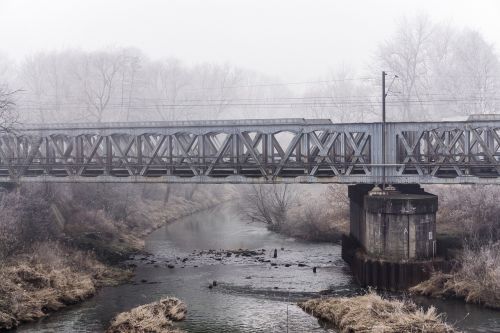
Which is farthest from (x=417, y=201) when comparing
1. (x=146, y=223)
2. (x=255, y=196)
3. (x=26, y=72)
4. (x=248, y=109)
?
(x=248, y=109)

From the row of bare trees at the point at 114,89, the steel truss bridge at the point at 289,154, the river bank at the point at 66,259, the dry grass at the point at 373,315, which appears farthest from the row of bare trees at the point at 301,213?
the row of bare trees at the point at 114,89

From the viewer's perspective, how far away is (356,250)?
35.0 meters

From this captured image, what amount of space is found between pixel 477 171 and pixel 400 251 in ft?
30.4

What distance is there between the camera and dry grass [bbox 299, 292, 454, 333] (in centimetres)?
2261

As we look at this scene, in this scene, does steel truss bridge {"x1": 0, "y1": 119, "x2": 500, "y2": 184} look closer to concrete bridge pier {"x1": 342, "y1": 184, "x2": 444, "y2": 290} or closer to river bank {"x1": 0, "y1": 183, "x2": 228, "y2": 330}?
concrete bridge pier {"x1": 342, "y1": 184, "x2": 444, "y2": 290}

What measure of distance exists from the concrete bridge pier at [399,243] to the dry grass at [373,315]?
355cm

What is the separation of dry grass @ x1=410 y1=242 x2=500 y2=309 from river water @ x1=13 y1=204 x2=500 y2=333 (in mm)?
866

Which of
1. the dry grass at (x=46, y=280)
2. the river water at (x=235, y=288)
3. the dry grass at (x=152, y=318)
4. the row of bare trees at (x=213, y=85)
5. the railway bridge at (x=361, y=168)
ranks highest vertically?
the row of bare trees at (x=213, y=85)

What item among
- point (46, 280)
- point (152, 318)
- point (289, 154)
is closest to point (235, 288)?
point (152, 318)

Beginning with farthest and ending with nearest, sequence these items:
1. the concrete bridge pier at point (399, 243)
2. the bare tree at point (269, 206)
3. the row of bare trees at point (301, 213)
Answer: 1. the bare tree at point (269, 206)
2. the row of bare trees at point (301, 213)
3. the concrete bridge pier at point (399, 243)

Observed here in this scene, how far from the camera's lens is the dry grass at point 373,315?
74.2ft

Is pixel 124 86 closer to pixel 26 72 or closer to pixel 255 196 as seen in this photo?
pixel 26 72

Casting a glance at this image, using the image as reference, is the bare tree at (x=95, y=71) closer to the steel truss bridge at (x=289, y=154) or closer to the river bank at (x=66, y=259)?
Answer: the river bank at (x=66, y=259)

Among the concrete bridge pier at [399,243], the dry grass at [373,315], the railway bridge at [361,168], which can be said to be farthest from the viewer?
the railway bridge at [361,168]
